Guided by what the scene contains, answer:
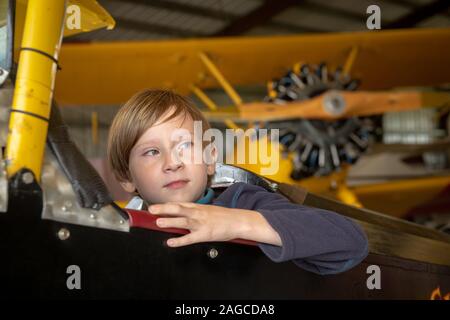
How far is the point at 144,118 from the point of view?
117 centimetres

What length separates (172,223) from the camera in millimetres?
915

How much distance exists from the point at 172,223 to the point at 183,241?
34mm

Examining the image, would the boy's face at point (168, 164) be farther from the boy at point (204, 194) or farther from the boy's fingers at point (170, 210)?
the boy's fingers at point (170, 210)

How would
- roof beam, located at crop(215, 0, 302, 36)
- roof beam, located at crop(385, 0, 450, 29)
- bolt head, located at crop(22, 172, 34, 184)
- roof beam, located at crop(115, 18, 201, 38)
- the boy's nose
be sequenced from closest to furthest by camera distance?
bolt head, located at crop(22, 172, 34, 184) < the boy's nose < roof beam, located at crop(115, 18, 201, 38) < roof beam, located at crop(215, 0, 302, 36) < roof beam, located at crop(385, 0, 450, 29)

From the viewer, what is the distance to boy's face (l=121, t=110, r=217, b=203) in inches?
44.9

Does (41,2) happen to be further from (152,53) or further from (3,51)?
(152,53)

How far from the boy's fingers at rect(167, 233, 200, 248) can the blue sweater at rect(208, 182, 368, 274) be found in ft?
0.52

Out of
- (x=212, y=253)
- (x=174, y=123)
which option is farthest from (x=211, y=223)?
(x=174, y=123)

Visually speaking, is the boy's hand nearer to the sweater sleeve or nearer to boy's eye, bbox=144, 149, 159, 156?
the sweater sleeve

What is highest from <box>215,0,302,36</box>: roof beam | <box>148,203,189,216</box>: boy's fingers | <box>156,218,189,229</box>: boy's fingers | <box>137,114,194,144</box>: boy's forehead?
<box>215,0,302,36</box>: roof beam

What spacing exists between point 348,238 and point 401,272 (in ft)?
1.35

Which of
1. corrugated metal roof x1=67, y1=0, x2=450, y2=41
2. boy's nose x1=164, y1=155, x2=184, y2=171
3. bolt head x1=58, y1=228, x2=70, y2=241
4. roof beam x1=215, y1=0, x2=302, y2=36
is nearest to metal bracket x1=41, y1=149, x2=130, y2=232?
bolt head x1=58, y1=228, x2=70, y2=241

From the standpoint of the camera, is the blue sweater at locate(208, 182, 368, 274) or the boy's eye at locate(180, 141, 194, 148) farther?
the boy's eye at locate(180, 141, 194, 148)
